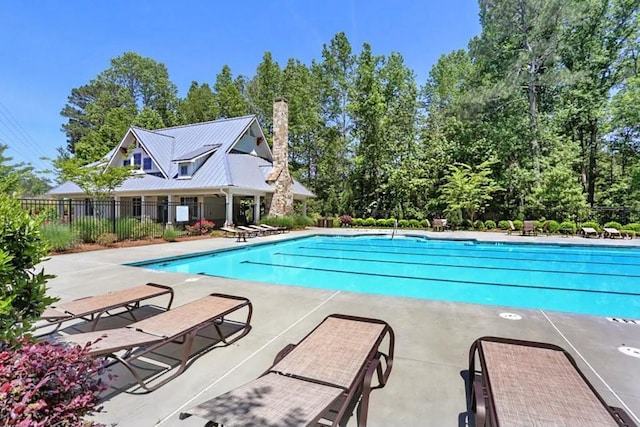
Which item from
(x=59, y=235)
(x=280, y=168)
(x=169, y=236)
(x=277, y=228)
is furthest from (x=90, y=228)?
(x=280, y=168)

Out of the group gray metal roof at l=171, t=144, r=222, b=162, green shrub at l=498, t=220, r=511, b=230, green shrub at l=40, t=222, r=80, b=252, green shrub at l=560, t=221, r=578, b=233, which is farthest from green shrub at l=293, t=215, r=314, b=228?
green shrub at l=560, t=221, r=578, b=233

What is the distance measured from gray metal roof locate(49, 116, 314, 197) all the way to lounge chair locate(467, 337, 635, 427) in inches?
674

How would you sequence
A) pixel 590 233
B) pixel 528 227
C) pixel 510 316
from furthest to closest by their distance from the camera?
pixel 528 227, pixel 590 233, pixel 510 316

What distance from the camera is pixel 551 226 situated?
1872 cm

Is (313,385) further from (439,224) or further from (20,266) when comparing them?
(439,224)

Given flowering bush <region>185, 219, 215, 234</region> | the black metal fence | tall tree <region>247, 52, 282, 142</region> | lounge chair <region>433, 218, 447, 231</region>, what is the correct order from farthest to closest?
tall tree <region>247, 52, 282, 142</region> → lounge chair <region>433, 218, 447, 231</region> → flowering bush <region>185, 219, 215, 234</region> → the black metal fence

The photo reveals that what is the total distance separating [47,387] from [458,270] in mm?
10521

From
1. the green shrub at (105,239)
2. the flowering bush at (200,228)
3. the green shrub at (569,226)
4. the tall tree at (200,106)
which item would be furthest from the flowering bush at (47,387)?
the tall tree at (200,106)

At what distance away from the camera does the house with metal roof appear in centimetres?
1952

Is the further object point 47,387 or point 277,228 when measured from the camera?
point 277,228

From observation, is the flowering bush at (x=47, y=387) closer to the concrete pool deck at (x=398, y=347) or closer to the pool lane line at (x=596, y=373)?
the concrete pool deck at (x=398, y=347)

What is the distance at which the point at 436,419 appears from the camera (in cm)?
237

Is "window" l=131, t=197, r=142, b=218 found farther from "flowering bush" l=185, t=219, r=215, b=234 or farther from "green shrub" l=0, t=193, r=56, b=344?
"green shrub" l=0, t=193, r=56, b=344

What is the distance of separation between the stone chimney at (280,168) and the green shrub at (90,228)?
10.3 meters
